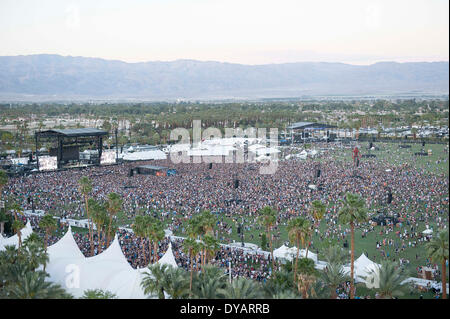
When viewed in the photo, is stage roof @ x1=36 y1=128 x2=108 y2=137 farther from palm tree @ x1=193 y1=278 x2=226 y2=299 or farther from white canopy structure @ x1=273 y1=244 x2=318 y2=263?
palm tree @ x1=193 y1=278 x2=226 y2=299

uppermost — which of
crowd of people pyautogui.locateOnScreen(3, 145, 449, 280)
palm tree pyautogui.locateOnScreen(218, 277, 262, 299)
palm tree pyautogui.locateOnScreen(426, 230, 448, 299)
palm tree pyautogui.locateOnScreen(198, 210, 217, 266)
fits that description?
palm tree pyautogui.locateOnScreen(426, 230, 448, 299)

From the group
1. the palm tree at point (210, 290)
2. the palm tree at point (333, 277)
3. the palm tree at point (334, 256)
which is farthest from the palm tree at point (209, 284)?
the palm tree at point (334, 256)

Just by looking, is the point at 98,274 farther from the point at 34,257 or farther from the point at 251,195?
the point at 251,195

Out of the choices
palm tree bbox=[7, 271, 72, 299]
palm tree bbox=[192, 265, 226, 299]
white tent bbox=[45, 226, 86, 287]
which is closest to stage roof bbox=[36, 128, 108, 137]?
white tent bbox=[45, 226, 86, 287]

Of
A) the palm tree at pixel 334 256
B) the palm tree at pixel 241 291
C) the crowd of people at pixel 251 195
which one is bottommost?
the crowd of people at pixel 251 195

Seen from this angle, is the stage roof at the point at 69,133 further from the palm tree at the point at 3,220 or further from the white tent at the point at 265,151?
the palm tree at the point at 3,220

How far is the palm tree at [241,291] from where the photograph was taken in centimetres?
1492

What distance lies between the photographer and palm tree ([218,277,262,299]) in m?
14.9

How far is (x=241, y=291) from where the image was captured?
1501 cm

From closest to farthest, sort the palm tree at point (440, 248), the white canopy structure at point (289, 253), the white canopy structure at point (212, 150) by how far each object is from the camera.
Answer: the palm tree at point (440, 248), the white canopy structure at point (289, 253), the white canopy structure at point (212, 150)

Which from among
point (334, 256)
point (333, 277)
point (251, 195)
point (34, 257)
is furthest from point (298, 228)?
point (251, 195)

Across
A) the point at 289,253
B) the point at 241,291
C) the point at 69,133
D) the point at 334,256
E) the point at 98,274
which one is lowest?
the point at 289,253

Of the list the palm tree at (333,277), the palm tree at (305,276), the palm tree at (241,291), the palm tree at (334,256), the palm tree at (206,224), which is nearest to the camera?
the palm tree at (241,291)
